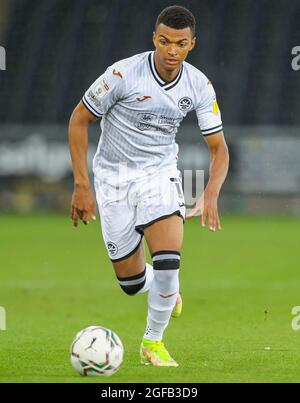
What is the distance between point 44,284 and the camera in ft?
41.6

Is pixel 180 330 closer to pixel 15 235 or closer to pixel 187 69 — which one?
pixel 187 69

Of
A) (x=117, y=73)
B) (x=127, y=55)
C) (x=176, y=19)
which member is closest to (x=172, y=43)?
(x=176, y=19)

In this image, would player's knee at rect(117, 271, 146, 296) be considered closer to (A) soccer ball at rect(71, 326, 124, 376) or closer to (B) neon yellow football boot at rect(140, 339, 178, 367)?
(B) neon yellow football boot at rect(140, 339, 178, 367)

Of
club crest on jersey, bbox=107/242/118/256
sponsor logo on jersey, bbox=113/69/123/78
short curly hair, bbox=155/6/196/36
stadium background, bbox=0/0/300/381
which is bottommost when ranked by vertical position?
stadium background, bbox=0/0/300/381

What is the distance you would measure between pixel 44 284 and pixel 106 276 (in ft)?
3.64

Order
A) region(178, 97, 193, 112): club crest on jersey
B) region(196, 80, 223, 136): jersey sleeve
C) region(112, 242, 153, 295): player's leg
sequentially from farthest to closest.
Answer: region(112, 242, 153, 295): player's leg < region(196, 80, 223, 136): jersey sleeve < region(178, 97, 193, 112): club crest on jersey

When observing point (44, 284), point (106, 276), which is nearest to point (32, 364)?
point (44, 284)

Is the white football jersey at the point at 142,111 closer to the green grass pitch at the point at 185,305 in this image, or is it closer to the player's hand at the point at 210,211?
the player's hand at the point at 210,211

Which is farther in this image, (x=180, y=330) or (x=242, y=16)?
(x=242, y=16)

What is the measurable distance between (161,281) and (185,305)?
13.8 feet

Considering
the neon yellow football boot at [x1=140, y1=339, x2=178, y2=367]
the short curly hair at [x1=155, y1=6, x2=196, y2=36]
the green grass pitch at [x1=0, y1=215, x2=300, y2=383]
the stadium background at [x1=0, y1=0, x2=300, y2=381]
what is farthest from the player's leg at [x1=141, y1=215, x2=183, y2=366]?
the stadium background at [x1=0, y1=0, x2=300, y2=381]

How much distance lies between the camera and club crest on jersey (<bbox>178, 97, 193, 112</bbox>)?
691 cm

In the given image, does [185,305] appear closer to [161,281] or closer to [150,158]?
[150,158]

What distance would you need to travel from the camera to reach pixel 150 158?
275 inches
